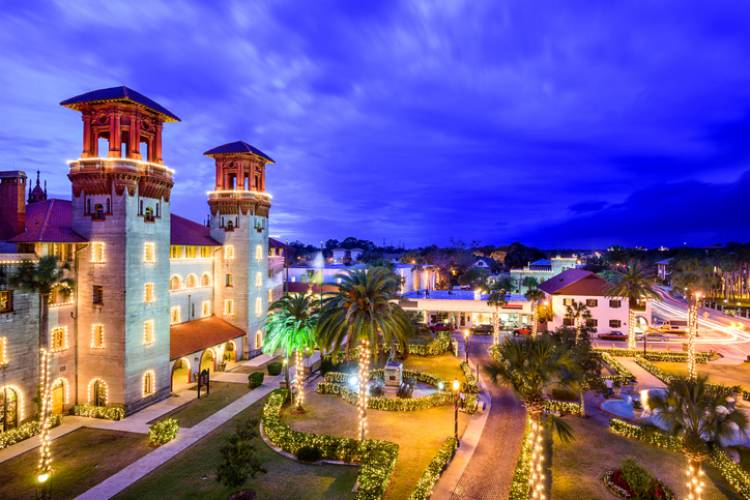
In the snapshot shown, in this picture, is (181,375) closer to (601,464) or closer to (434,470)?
(434,470)

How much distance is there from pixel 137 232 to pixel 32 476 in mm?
17014

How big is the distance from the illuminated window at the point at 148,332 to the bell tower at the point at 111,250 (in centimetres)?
25

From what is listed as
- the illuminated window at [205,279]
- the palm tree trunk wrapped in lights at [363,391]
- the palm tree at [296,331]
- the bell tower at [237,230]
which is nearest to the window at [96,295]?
the palm tree at [296,331]

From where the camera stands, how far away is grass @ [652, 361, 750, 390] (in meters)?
41.5

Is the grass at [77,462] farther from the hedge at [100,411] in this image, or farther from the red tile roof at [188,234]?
the red tile roof at [188,234]

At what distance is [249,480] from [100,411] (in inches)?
621

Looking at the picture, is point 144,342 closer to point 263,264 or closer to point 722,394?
point 263,264

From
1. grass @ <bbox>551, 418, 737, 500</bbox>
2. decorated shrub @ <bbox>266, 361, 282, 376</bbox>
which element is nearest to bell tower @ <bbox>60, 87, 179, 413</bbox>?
decorated shrub @ <bbox>266, 361, 282, 376</bbox>

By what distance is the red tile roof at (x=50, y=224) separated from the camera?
2932cm

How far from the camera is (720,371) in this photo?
149ft

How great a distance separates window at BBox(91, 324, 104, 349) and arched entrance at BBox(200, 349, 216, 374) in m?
11.8

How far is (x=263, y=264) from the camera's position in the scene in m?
50.8

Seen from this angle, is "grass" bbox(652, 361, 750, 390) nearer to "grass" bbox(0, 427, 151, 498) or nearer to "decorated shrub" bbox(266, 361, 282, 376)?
"decorated shrub" bbox(266, 361, 282, 376)

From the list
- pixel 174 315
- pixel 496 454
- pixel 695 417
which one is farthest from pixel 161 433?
pixel 695 417
